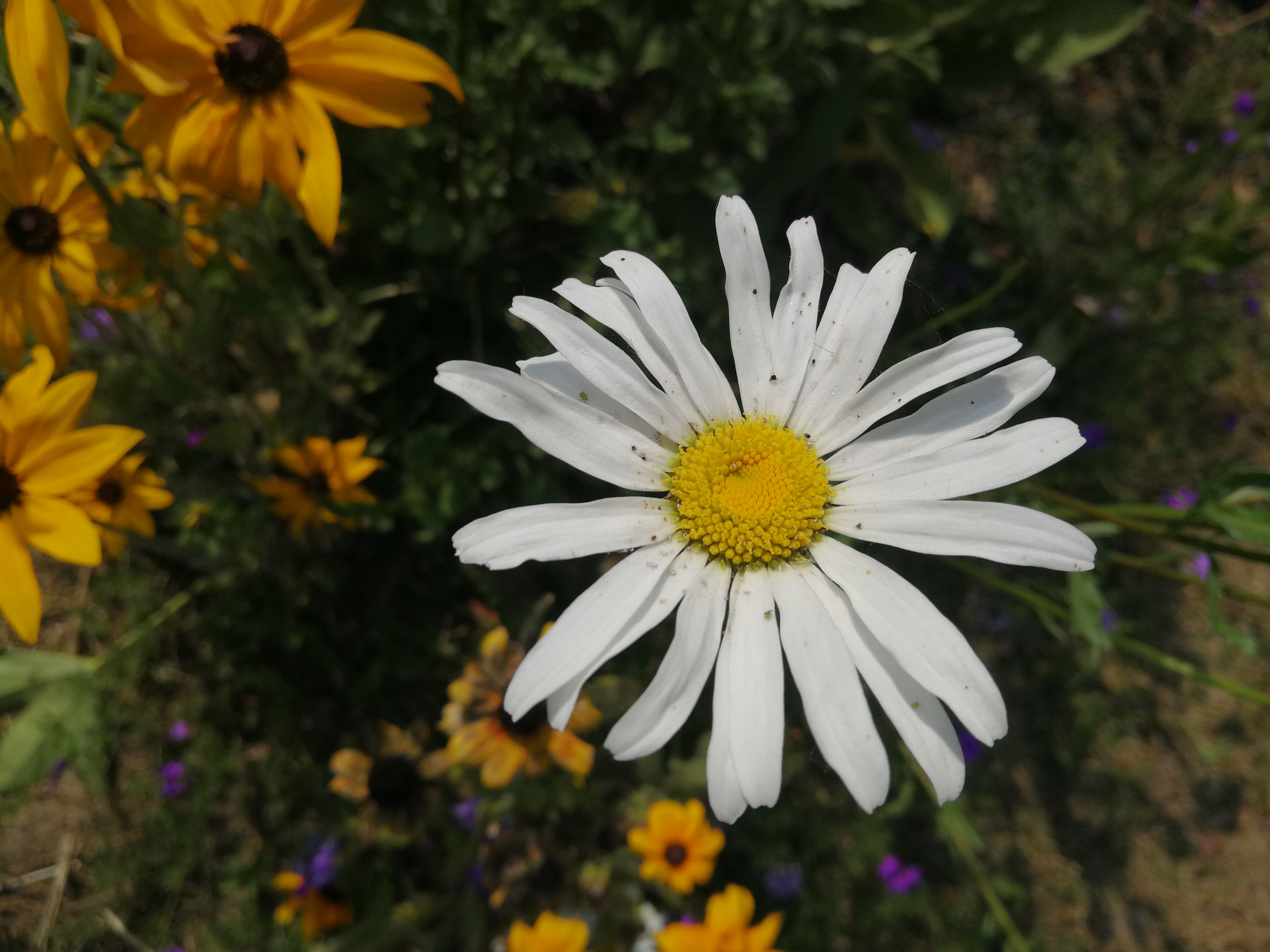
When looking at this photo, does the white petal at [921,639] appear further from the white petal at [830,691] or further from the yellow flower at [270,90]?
the yellow flower at [270,90]

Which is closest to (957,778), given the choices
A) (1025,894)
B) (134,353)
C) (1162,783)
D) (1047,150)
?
(134,353)

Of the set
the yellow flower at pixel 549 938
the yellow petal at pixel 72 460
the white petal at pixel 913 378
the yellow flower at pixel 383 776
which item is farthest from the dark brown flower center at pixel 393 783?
the white petal at pixel 913 378

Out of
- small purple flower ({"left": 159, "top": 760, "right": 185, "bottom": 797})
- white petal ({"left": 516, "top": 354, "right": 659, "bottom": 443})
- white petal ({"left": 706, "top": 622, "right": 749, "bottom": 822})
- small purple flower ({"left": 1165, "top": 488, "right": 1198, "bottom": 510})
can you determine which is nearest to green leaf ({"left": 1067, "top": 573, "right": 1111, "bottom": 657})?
white petal ({"left": 706, "top": 622, "right": 749, "bottom": 822})

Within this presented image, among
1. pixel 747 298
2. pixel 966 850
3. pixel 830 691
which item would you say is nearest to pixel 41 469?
pixel 747 298

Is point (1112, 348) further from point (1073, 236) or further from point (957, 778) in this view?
point (957, 778)

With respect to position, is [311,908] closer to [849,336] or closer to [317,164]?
[317,164]

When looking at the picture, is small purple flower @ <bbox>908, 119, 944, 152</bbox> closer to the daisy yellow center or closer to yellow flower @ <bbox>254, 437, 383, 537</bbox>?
the daisy yellow center
